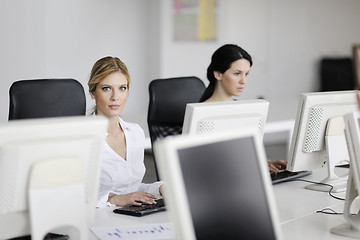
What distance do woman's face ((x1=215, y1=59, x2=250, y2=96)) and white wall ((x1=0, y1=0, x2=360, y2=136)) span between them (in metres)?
1.44

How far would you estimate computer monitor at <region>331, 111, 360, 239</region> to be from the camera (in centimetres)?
189

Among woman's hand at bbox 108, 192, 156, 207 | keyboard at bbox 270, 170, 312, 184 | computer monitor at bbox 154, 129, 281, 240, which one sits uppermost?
computer monitor at bbox 154, 129, 281, 240

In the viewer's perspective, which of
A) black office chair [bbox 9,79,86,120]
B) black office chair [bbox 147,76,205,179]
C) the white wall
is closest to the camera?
black office chair [bbox 9,79,86,120]

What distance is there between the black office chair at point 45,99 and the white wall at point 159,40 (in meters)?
2.13

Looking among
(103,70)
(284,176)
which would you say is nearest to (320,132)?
→ (284,176)

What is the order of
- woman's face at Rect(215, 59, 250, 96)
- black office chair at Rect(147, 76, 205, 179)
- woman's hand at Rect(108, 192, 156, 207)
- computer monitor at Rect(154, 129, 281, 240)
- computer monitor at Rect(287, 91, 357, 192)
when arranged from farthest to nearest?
woman's face at Rect(215, 59, 250, 96), black office chair at Rect(147, 76, 205, 179), computer monitor at Rect(287, 91, 357, 192), woman's hand at Rect(108, 192, 156, 207), computer monitor at Rect(154, 129, 281, 240)

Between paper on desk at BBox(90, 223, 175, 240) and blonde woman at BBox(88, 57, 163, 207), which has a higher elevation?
blonde woman at BBox(88, 57, 163, 207)

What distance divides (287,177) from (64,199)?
60.4 inches

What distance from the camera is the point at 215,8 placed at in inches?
296

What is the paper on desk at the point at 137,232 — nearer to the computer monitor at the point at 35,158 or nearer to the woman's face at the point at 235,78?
the computer monitor at the point at 35,158

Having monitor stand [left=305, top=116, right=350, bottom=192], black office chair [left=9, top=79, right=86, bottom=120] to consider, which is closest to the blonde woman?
black office chair [left=9, top=79, right=86, bottom=120]

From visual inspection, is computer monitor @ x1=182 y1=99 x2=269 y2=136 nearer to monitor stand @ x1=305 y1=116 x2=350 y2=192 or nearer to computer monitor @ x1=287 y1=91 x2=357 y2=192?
computer monitor @ x1=287 y1=91 x2=357 y2=192

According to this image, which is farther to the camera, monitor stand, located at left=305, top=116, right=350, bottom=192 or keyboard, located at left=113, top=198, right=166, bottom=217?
monitor stand, located at left=305, top=116, right=350, bottom=192

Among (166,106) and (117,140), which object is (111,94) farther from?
(166,106)
